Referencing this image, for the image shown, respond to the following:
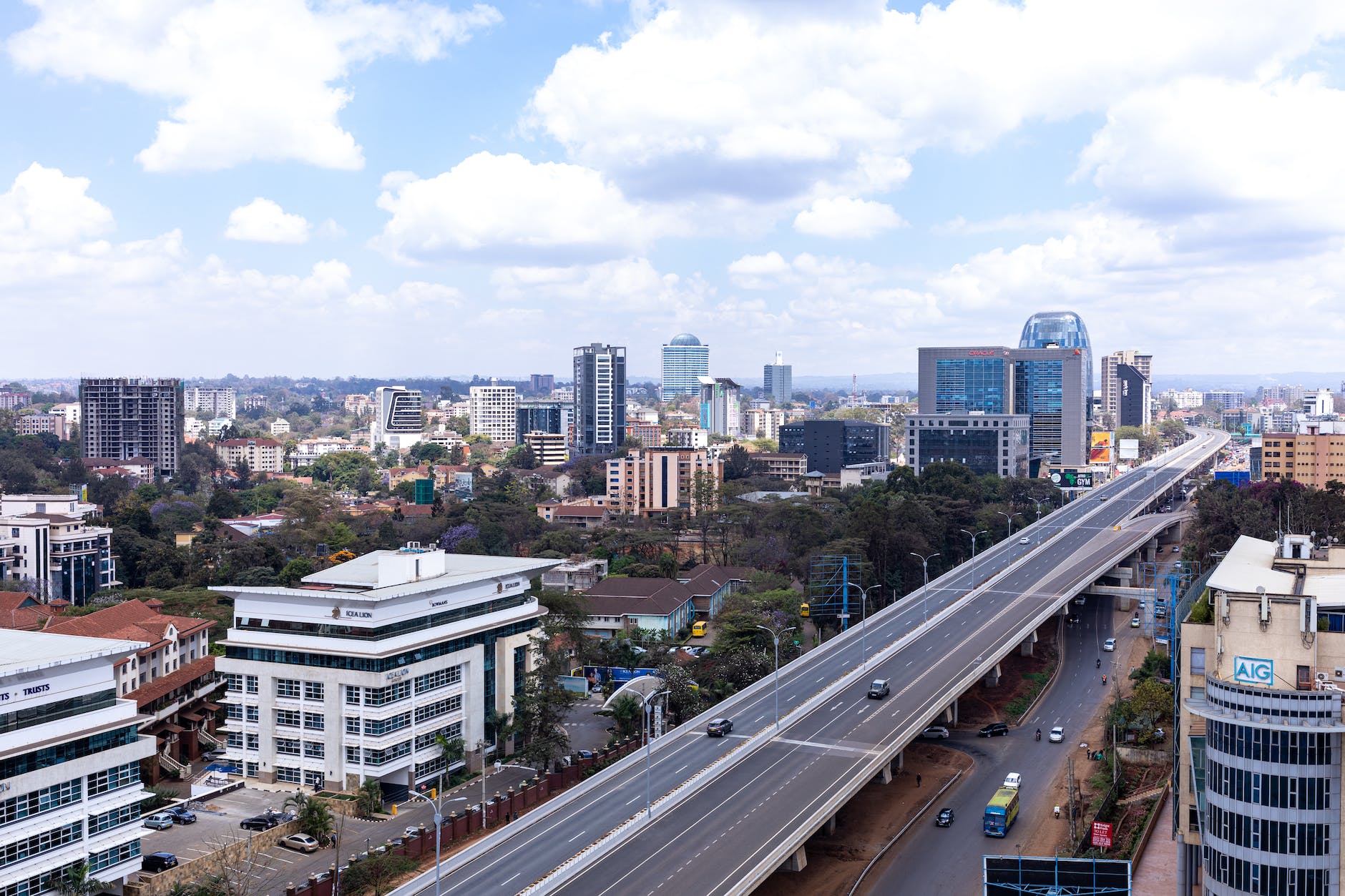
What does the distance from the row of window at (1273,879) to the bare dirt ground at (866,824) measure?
14.1 metres

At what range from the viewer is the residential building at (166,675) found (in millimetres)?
52312

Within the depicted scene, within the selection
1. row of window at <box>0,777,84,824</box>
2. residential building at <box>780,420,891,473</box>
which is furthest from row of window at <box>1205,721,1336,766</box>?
residential building at <box>780,420,891,473</box>

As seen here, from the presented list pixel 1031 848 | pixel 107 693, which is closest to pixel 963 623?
pixel 1031 848

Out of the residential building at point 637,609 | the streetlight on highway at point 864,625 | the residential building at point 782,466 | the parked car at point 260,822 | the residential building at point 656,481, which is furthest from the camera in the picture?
the residential building at point 782,466

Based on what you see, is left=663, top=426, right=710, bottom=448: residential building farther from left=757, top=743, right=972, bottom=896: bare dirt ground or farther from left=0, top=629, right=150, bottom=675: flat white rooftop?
left=0, top=629, right=150, bottom=675: flat white rooftop

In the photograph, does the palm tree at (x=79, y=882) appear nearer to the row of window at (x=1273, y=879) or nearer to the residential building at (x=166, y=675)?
the residential building at (x=166, y=675)

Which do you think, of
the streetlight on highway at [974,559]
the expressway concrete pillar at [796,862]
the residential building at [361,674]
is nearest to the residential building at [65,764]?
the residential building at [361,674]

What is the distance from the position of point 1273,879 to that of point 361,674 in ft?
103

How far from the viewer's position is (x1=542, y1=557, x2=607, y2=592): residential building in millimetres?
87338

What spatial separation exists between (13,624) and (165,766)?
51.5ft

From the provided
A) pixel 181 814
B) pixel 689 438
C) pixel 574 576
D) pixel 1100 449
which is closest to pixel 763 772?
pixel 181 814

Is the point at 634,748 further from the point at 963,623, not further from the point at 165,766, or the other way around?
the point at 963,623

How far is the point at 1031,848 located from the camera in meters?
45.0

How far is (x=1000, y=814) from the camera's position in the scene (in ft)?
151
